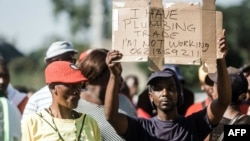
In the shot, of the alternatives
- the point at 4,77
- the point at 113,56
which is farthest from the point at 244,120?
the point at 4,77

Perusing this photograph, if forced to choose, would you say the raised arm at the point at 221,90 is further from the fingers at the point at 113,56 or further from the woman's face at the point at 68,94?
the woman's face at the point at 68,94

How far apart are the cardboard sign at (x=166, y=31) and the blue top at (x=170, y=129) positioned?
443 millimetres

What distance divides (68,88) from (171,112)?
0.76m

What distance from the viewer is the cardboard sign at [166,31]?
728cm

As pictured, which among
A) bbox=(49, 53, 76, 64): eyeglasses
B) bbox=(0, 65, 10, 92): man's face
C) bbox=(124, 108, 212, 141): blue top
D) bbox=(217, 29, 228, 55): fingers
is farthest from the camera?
bbox=(0, 65, 10, 92): man's face

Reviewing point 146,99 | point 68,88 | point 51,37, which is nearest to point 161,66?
point 68,88

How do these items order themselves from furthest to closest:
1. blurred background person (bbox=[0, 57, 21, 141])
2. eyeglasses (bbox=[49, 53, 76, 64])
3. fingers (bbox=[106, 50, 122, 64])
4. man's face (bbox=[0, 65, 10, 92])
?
man's face (bbox=[0, 65, 10, 92]) → eyeglasses (bbox=[49, 53, 76, 64]) → blurred background person (bbox=[0, 57, 21, 141]) → fingers (bbox=[106, 50, 122, 64])

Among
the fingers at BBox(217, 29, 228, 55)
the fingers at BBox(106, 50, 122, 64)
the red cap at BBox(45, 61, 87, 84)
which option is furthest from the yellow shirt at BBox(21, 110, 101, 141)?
the fingers at BBox(217, 29, 228, 55)

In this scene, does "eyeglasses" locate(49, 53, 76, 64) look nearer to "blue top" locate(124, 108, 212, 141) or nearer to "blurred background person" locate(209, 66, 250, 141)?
"blurred background person" locate(209, 66, 250, 141)

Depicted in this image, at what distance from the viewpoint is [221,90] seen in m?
7.42

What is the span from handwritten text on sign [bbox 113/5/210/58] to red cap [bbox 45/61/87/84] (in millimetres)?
324

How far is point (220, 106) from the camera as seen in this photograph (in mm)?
7465

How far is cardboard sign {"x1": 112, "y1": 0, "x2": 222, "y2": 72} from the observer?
Answer: 23.9 feet

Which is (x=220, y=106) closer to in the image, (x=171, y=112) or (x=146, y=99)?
(x=171, y=112)
